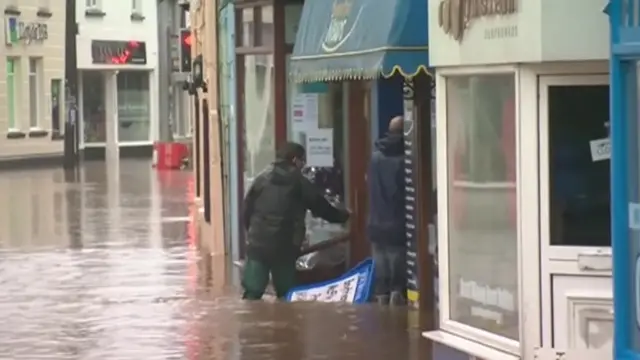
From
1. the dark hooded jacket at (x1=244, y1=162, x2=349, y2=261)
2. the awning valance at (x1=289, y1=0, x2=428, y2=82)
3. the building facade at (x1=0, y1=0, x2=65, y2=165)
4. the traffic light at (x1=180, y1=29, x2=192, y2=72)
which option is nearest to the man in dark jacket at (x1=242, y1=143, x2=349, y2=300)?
the dark hooded jacket at (x1=244, y1=162, x2=349, y2=261)

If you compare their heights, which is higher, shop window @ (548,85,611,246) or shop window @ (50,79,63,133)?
shop window @ (50,79,63,133)

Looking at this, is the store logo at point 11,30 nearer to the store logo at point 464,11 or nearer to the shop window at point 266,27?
the shop window at point 266,27

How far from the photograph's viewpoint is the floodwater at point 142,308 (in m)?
11.8

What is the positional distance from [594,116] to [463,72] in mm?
1059

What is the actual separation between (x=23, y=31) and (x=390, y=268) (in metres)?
34.8

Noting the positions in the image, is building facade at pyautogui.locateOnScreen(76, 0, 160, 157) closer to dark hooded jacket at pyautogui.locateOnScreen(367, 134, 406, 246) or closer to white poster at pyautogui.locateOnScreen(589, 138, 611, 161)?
dark hooded jacket at pyautogui.locateOnScreen(367, 134, 406, 246)

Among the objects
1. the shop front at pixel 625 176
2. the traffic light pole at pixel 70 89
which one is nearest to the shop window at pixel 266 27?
the shop front at pixel 625 176

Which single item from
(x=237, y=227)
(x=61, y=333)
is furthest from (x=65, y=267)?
(x=61, y=333)

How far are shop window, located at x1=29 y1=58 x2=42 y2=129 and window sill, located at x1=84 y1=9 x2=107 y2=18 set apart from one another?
316 cm

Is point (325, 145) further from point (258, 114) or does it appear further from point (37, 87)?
point (37, 87)

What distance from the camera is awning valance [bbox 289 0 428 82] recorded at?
1208 cm

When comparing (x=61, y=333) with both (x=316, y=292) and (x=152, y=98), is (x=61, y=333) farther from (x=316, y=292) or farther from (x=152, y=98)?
(x=152, y=98)

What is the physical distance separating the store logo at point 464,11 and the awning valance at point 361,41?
7.28 feet

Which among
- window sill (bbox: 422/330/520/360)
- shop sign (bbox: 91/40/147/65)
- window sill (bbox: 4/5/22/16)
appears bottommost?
window sill (bbox: 422/330/520/360)
